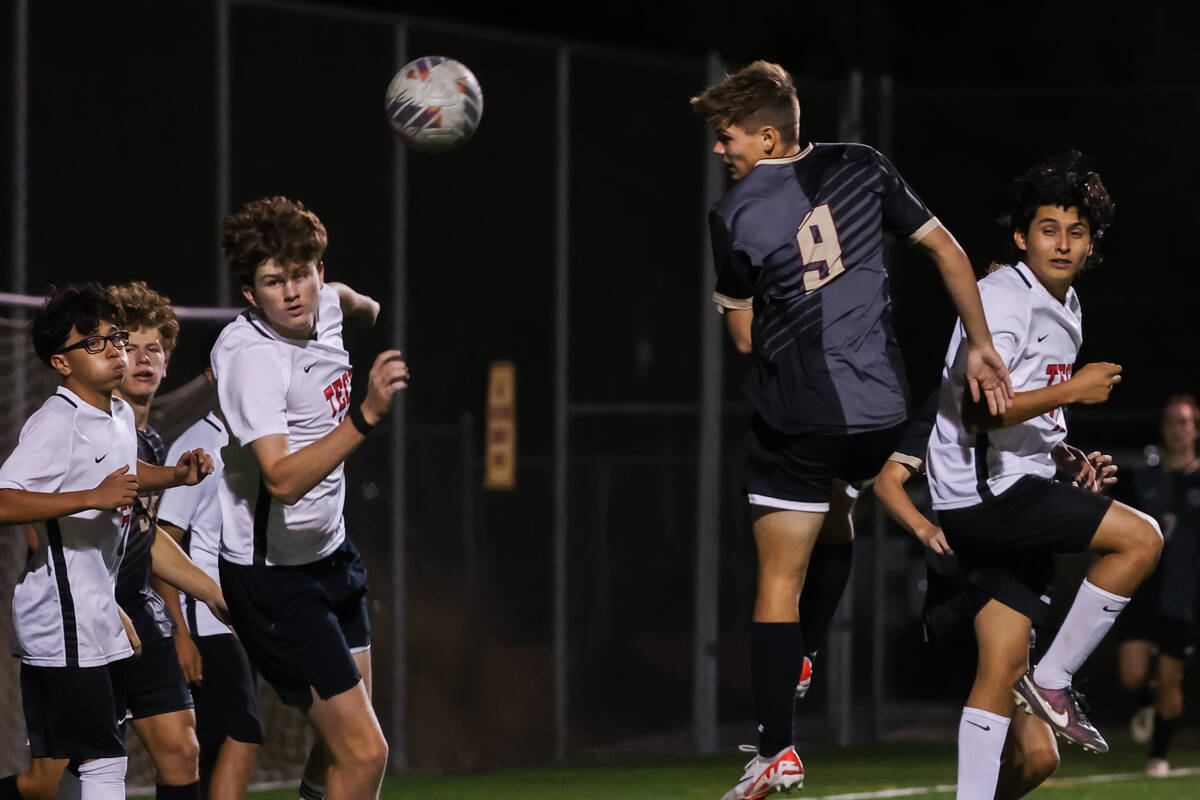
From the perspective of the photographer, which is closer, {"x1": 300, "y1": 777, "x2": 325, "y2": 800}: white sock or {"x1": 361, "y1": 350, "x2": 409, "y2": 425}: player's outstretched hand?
{"x1": 361, "y1": 350, "x2": 409, "y2": 425}: player's outstretched hand

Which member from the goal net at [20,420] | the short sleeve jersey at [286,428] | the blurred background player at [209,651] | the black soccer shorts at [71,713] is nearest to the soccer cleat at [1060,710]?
the short sleeve jersey at [286,428]

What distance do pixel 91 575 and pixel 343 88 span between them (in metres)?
5.59

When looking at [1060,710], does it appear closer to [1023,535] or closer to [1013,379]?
[1023,535]

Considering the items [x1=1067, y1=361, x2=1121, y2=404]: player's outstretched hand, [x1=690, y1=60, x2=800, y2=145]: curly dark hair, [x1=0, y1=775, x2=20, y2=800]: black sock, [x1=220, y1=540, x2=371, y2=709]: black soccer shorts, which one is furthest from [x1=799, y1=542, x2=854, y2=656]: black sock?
[x1=0, y1=775, x2=20, y2=800]: black sock

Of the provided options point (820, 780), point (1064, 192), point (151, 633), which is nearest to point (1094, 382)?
point (1064, 192)

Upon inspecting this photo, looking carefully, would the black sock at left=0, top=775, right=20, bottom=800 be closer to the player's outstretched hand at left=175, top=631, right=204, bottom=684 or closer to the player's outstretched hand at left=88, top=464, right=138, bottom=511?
the player's outstretched hand at left=175, top=631, right=204, bottom=684

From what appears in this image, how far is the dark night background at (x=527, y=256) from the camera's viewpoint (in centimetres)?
983

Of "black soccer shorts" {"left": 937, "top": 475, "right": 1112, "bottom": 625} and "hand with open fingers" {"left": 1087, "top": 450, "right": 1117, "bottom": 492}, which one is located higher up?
"hand with open fingers" {"left": 1087, "top": 450, "right": 1117, "bottom": 492}

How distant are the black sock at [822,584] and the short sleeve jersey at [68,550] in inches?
81.7

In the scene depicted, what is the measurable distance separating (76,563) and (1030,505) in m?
2.79

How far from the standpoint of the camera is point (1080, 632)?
572 cm

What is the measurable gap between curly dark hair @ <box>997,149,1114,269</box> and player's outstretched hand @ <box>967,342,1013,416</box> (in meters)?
0.69

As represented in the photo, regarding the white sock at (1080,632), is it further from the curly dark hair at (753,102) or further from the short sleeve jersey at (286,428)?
the short sleeve jersey at (286,428)

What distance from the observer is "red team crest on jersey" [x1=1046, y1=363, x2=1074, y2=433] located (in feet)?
18.7
